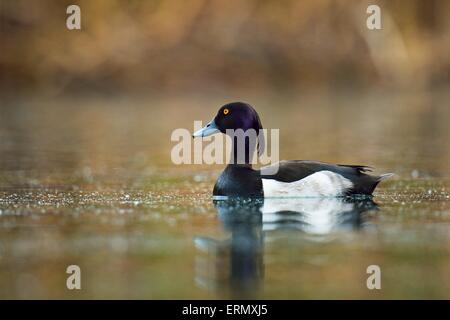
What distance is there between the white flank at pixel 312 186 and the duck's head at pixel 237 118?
792 mm

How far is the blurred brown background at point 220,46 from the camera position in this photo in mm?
27828

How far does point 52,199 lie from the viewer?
10.6 meters

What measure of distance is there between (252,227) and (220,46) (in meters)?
21.2

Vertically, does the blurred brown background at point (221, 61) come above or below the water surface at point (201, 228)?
above

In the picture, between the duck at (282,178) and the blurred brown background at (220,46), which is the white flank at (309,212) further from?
the blurred brown background at (220,46)

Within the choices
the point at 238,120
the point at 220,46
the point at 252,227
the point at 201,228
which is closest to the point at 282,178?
the point at 238,120

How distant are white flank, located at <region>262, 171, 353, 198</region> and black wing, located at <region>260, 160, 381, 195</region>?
0.15ft

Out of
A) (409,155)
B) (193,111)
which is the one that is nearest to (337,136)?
(409,155)

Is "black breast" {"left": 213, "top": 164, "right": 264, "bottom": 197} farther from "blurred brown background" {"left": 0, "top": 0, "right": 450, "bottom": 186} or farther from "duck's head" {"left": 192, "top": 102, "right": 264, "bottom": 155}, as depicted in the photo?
"blurred brown background" {"left": 0, "top": 0, "right": 450, "bottom": 186}

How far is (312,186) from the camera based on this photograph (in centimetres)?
1052

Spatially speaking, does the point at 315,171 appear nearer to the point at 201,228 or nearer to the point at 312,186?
the point at 312,186

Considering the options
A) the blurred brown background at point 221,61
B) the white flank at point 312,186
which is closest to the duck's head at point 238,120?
the white flank at point 312,186

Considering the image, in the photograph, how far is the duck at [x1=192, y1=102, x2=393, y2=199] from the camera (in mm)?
10414

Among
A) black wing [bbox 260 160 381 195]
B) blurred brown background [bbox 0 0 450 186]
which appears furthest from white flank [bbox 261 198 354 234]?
blurred brown background [bbox 0 0 450 186]
